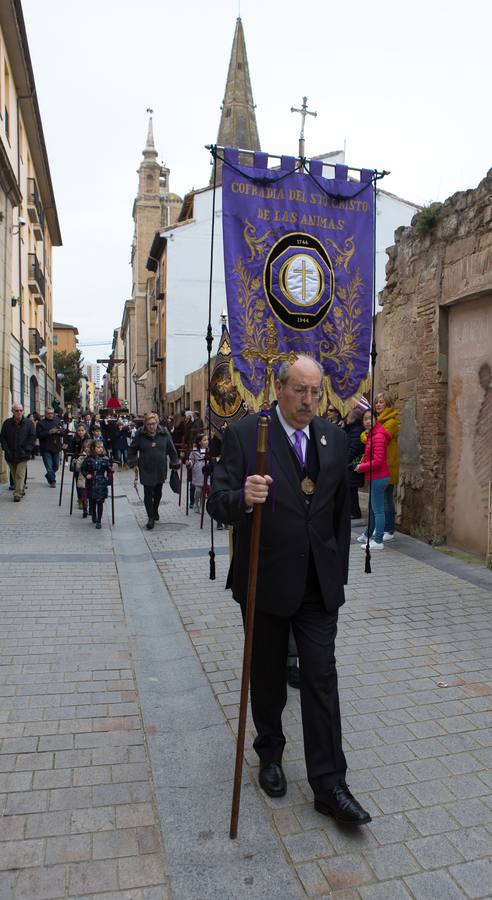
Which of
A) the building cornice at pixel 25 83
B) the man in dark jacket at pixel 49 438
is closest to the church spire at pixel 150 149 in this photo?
the building cornice at pixel 25 83

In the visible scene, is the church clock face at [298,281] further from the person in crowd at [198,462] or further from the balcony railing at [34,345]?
the balcony railing at [34,345]

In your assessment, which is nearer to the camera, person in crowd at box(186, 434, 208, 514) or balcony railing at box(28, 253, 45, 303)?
person in crowd at box(186, 434, 208, 514)

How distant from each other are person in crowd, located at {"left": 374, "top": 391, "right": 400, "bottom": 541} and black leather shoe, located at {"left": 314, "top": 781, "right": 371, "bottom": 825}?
219 inches

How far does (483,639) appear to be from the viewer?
16.3ft

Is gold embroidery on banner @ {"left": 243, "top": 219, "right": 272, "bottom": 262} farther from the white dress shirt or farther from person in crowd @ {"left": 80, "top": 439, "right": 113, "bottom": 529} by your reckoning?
person in crowd @ {"left": 80, "top": 439, "right": 113, "bottom": 529}

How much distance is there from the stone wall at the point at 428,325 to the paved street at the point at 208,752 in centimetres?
212

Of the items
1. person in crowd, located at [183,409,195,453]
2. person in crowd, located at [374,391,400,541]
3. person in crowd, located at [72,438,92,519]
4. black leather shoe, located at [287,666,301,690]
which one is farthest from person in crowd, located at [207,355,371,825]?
person in crowd, located at [183,409,195,453]

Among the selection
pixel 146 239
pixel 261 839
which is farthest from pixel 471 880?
pixel 146 239

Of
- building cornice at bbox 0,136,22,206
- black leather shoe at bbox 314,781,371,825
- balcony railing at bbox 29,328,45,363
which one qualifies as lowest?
black leather shoe at bbox 314,781,371,825

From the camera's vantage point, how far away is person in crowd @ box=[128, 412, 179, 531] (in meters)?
9.89

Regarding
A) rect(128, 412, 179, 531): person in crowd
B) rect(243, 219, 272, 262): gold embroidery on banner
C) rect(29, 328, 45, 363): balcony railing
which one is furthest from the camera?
rect(29, 328, 45, 363): balcony railing

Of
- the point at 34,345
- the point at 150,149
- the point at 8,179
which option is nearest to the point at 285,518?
the point at 8,179

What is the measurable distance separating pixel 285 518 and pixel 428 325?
607cm

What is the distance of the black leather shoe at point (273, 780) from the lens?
292 centimetres
